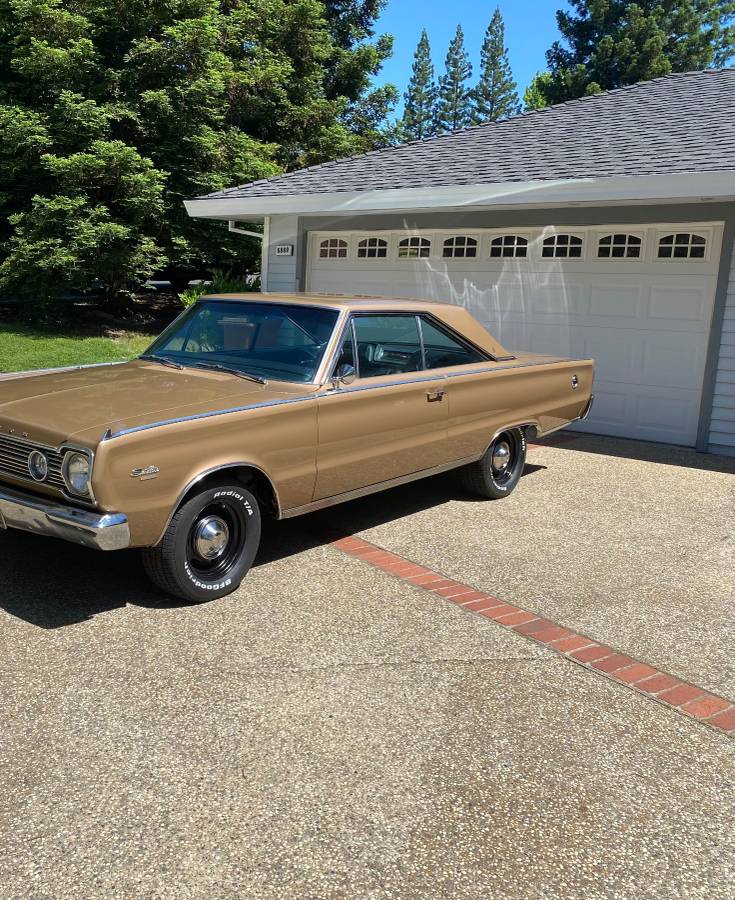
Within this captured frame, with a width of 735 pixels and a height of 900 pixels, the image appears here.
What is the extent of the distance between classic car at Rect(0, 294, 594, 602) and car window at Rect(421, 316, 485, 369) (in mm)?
12

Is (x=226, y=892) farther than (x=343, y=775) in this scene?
No

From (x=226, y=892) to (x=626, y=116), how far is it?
11.8 metres

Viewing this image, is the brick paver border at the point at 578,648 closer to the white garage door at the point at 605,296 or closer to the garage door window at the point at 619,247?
the white garage door at the point at 605,296

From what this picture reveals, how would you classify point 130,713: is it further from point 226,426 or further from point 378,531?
point 378,531

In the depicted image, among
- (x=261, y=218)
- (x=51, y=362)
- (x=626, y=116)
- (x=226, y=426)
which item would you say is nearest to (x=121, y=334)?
(x=51, y=362)

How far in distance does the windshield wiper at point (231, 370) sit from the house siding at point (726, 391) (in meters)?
5.89

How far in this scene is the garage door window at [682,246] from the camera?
350 inches

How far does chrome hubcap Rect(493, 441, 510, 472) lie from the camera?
22.2 feet

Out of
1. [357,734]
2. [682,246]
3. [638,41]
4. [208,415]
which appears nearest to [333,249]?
[682,246]

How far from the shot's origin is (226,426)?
4301 mm

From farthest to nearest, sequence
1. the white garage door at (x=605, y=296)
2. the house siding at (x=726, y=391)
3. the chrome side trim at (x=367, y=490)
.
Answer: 1. the white garage door at (x=605, y=296)
2. the house siding at (x=726, y=391)
3. the chrome side trim at (x=367, y=490)

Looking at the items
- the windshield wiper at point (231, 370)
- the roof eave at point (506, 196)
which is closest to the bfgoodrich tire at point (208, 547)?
the windshield wiper at point (231, 370)

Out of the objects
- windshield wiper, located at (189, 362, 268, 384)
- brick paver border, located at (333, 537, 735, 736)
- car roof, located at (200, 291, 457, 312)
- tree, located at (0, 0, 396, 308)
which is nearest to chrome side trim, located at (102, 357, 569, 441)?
windshield wiper, located at (189, 362, 268, 384)

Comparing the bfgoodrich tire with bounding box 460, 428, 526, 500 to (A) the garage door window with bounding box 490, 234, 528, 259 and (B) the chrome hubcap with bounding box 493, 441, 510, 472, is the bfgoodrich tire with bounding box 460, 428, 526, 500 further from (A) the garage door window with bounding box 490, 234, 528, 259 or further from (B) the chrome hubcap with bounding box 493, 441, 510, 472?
(A) the garage door window with bounding box 490, 234, 528, 259
